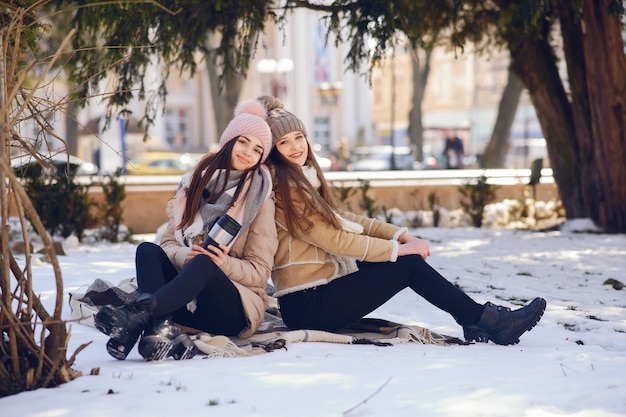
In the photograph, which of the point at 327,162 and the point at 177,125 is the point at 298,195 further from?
the point at 177,125

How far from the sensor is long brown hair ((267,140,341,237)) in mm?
5016

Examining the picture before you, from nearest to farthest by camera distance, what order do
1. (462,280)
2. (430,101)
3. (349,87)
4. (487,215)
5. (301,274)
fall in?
(301,274) → (462,280) → (487,215) → (349,87) → (430,101)

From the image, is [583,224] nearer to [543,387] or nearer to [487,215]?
[487,215]

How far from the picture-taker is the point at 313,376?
4215 millimetres

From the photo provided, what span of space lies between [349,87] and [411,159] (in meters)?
25.5

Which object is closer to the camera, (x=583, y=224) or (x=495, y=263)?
(x=495, y=263)

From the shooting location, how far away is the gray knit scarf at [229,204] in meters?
4.89

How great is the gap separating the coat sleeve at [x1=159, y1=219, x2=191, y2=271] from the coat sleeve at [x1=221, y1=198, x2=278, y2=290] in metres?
0.22

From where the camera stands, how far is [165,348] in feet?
14.7

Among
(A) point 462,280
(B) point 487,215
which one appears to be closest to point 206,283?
(A) point 462,280

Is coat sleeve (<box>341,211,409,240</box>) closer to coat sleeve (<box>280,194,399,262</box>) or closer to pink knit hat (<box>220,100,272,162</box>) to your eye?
coat sleeve (<box>280,194,399,262</box>)

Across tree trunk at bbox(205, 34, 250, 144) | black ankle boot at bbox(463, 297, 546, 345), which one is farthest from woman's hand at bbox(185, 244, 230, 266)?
tree trunk at bbox(205, 34, 250, 144)

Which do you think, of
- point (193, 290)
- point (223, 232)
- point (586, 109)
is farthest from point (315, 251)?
point (586, 109)

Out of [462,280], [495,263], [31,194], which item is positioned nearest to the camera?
[462,280]
